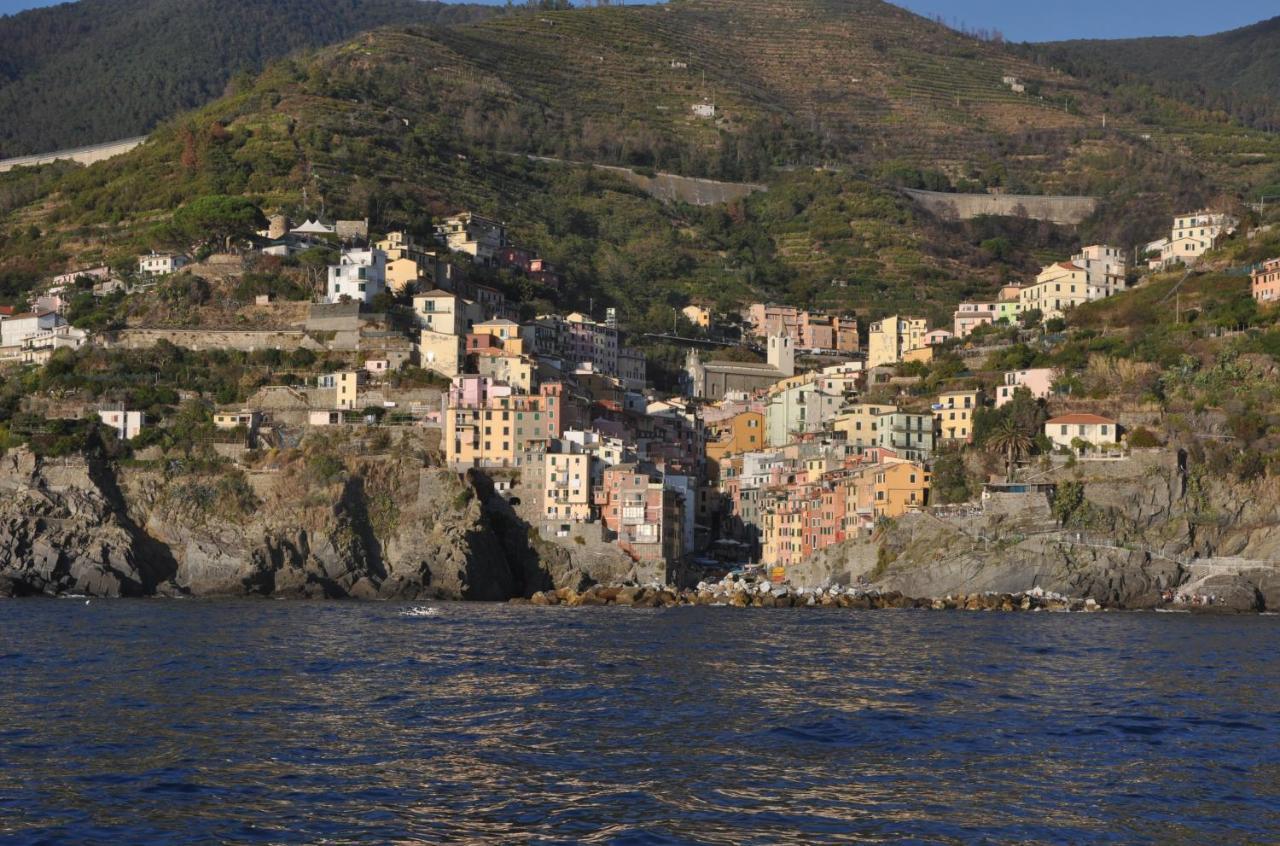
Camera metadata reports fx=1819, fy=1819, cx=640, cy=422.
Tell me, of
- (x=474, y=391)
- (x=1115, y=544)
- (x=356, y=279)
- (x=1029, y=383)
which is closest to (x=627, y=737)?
(x=1115, y=544)

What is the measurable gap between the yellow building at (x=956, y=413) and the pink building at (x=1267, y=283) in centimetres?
1528

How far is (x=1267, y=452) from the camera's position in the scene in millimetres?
72938

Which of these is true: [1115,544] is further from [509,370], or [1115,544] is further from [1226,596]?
[509,370]

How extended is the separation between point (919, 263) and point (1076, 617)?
7379 cm

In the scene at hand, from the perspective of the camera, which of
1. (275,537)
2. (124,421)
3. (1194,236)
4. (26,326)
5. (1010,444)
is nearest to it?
(275,537)

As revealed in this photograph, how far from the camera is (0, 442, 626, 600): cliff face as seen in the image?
70625 mm

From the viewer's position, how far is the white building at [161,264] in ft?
318

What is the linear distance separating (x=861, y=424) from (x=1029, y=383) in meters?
8.02

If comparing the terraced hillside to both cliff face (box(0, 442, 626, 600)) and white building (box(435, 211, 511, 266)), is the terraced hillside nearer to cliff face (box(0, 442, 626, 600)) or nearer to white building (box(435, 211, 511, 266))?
white building (box(435, 211, 511, 266))

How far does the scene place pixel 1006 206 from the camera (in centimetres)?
15162

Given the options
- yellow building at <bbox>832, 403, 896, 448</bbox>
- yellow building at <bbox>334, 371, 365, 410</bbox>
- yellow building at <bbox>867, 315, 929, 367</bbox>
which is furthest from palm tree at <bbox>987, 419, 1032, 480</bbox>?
yellow building at <bbox>334, 371, 365, 410</bbox>

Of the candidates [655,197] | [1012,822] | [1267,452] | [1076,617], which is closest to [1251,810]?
[1012,822]

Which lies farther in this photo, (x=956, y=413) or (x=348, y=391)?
(x=956, y=413)

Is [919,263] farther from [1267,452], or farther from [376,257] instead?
[1267,452]
